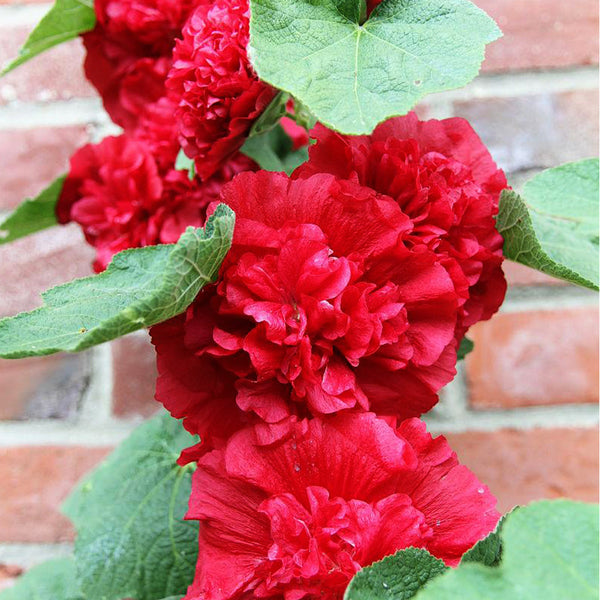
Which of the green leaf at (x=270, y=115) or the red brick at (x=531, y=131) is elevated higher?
the green leaf at (x=270, y=115)

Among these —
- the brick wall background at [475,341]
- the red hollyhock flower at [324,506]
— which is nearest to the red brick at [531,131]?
the brick wall background at [475,341]

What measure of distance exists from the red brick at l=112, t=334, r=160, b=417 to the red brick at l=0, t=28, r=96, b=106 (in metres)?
0.21

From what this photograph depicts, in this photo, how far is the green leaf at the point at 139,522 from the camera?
37 centimetres

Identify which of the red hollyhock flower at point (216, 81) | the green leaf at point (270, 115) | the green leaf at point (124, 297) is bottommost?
the green leaf at point (124, 297)

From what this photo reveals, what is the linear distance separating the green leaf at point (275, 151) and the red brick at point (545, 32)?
0.22 m

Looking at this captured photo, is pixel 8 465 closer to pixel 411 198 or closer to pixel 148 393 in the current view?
pixel 148 393

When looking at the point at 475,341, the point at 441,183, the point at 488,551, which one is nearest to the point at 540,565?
the point at 488,551

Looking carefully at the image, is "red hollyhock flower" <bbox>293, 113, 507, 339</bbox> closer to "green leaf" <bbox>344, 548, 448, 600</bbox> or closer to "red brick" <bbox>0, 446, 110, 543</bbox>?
"green leaf" <bbox>344, 548, 448, 600</bbox>

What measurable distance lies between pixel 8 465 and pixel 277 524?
0.42 metres

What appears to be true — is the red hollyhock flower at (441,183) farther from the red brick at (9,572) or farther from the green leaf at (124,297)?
the red brick at (9,572)

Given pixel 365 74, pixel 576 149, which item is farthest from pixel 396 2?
pixel 576 149

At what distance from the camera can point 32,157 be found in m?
0.57

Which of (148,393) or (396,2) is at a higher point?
(396,2)

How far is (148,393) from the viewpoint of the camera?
0.57 metres
